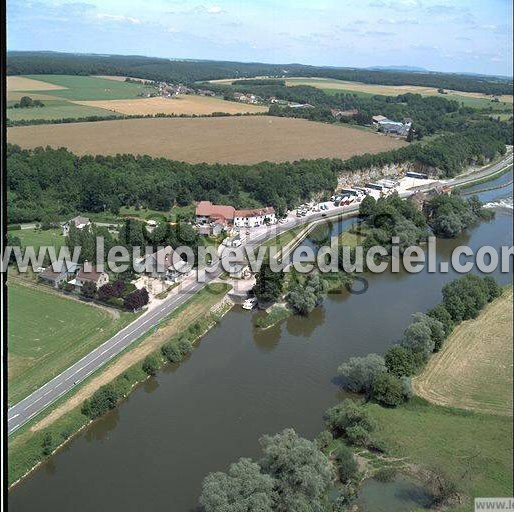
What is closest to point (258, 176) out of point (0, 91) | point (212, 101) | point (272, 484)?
point (272, 484)

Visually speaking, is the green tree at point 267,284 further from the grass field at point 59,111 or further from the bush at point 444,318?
the grass field at point 59,111

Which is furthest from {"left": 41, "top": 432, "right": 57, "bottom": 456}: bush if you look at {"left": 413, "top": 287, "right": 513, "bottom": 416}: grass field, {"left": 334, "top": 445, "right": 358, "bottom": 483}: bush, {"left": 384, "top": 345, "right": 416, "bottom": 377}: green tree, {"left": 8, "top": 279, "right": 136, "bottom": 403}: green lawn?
{"left": 413, "top": 287, "right": 513, "bottom": 416}: grass field

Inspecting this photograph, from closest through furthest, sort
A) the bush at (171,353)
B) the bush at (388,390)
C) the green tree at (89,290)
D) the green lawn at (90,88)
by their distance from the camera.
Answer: the bush at (388,390) < the bush at (171,353) < the green tree at (89,290) < the green lawn at (90,88)

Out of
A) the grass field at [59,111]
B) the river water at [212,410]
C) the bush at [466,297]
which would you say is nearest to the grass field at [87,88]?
the grass field at [59,111]

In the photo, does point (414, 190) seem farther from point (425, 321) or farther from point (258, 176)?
point (425, 321)

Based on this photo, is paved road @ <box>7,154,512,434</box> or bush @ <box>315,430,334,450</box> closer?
bush @ <box>315,430,334,450</box>

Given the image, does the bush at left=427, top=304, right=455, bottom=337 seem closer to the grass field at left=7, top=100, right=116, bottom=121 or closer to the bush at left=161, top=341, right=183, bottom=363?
the bush at left=161, top=341, right=183, bottom=363
